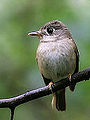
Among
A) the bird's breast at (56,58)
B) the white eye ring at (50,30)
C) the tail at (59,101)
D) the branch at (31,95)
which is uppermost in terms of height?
the branch at (31,95)

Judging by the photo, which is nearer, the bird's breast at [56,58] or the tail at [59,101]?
the bird's breast at [56,58]

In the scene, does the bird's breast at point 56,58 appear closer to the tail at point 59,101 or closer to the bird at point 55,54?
the bird at point 55,54

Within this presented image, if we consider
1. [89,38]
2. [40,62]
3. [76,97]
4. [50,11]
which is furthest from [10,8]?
[76,97]

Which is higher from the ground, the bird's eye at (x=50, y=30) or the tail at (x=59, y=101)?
the bird's eye at (x=50, y=30)

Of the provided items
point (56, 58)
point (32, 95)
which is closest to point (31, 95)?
point (32, 95)

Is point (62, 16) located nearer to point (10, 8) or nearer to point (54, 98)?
point (10, 8)

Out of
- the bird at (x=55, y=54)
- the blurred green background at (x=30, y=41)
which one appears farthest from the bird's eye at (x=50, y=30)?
the blurred green background at (x=30, y=41)

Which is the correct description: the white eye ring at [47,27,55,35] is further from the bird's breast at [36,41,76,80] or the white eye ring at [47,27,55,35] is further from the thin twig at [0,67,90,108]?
the thin twig at [0,67,90,108]

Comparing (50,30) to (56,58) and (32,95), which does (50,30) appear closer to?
(56,58)

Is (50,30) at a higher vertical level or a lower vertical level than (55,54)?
higher
